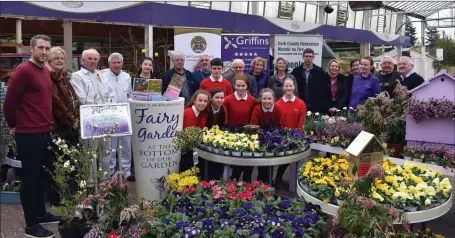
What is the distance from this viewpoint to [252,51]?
25.2 feet

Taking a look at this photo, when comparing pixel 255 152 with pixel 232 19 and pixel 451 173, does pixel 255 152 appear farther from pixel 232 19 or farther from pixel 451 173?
pixel 232 19

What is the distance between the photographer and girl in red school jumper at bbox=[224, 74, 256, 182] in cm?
500

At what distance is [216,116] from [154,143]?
38.9 inches

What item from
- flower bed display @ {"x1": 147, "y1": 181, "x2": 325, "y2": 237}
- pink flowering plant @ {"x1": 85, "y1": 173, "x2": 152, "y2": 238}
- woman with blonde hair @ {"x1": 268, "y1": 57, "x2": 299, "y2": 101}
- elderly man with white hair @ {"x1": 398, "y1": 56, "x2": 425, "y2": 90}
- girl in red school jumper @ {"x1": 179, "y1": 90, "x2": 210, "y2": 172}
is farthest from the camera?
woman with blonde hair @ {"x1": 268, "y1": 57, "x2": 299, "y2": 101}

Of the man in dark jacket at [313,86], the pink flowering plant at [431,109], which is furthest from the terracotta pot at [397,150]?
the man in dark jacket at [313,86]

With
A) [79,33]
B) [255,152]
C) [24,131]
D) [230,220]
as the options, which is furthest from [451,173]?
[79,33]

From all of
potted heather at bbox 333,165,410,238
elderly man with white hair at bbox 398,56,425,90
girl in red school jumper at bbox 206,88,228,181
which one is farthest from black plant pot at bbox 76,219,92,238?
elderly man with white hair at bbox 398,56,425,90

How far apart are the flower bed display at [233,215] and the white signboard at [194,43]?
16.2 feet

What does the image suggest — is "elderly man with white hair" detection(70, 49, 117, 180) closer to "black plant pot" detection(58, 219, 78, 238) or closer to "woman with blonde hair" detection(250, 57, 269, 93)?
"black plant pot" detection(58, 219, 78, 238)

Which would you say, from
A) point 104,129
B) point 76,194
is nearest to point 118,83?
point 104,129

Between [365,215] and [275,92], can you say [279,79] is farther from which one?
[365,215]

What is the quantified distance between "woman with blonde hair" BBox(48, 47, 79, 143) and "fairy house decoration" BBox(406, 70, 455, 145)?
10.6ft

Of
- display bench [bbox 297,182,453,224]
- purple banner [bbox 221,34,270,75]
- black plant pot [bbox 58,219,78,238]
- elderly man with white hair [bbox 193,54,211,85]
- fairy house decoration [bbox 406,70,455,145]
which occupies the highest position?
purple banner [bbox 221,34,270,75]

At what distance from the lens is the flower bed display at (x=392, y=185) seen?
9.78 feet
